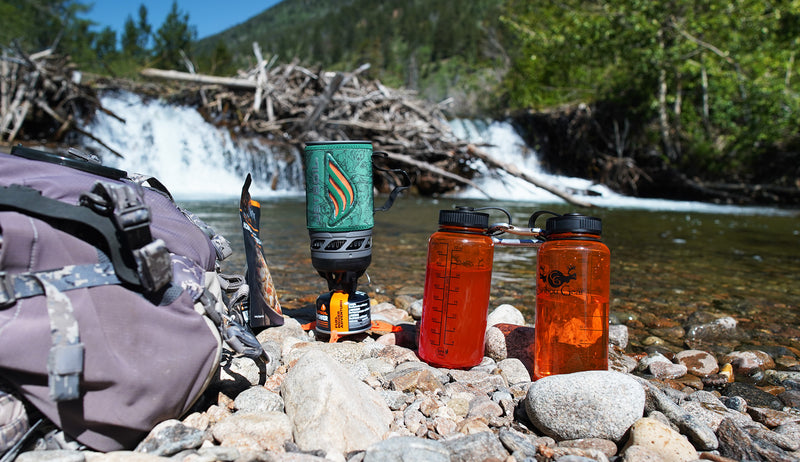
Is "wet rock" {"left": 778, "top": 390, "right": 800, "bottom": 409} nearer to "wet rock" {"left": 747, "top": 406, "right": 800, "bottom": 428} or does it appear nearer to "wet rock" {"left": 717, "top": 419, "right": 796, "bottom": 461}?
"wet rock" {"left": 747, "top": 406, "right": 800, "bottom": 428}

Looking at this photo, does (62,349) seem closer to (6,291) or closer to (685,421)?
(6,291)

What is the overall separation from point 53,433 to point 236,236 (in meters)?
4.85

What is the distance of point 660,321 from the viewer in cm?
347

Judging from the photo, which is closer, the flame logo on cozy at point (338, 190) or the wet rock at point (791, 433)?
the wet rock at point (791, 433)

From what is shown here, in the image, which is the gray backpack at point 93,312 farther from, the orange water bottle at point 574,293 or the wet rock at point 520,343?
the wet rock at point 520,343

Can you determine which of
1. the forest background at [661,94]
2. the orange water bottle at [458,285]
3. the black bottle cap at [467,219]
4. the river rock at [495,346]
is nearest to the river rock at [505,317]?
the river rock at [495,346]

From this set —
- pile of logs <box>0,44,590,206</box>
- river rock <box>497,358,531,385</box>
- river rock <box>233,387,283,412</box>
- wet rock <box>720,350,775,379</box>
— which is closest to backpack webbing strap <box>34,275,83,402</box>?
river rock <box>233,387,283,412</box>

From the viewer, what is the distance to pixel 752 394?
2287 millimetres

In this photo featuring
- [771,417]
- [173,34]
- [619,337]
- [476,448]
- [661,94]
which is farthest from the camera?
[173,34]

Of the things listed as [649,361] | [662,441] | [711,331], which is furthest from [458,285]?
[711,331]

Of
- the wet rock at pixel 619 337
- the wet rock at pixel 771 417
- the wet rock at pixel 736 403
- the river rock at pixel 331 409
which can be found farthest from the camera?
the wet rock at pixel 619 337

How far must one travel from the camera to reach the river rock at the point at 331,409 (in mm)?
1583

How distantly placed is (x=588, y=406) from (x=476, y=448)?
0.47 m

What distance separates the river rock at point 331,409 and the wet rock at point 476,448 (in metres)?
0.26
